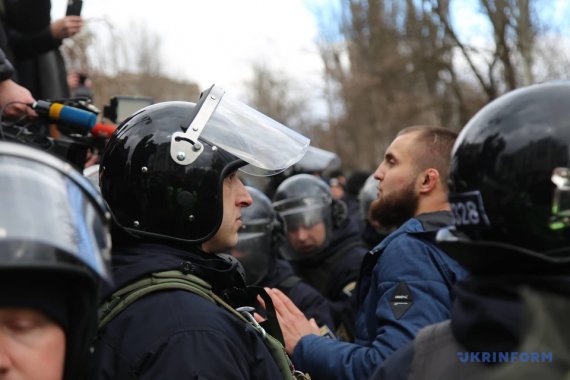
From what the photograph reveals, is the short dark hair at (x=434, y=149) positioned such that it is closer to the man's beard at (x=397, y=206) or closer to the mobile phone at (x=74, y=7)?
the man's beard at (x=397, y=206)

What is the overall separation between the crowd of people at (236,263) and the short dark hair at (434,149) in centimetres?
1

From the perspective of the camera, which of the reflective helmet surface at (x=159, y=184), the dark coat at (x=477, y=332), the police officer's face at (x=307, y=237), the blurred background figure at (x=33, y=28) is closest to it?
the dark coat at (x=477, y=332)

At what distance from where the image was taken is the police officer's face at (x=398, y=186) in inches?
141

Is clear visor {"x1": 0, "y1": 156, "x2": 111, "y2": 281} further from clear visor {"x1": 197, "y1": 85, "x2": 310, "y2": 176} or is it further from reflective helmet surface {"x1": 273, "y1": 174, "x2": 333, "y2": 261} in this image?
reflective helmet surface {"x1": 273, "y1": 174, "x2": 333, "y2": 261}

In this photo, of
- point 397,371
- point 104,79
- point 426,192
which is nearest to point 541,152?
point 397,371

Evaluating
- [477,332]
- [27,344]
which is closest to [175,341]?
[27,344]

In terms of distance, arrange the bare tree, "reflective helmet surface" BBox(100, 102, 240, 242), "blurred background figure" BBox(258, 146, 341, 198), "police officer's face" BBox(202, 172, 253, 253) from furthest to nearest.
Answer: the bare tree → "blurred background figure" BBox(258, 146, 341, 198) → "police officer's face" BBox(202, 172, 253, 253) → "reflective helmet surface" BBox(100, 102, 240, 242)

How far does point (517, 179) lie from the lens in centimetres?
164

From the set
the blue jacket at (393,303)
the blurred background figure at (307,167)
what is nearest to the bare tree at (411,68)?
the blurred background figure at (307,167)

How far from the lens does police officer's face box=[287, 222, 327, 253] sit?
570 centimetres

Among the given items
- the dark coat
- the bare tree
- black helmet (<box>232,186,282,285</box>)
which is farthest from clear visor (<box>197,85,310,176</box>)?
the bare tree

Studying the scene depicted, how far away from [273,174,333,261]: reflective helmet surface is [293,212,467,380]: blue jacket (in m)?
2.53

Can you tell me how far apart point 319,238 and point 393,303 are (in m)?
2.87

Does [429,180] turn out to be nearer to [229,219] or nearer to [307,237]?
[229,219]
